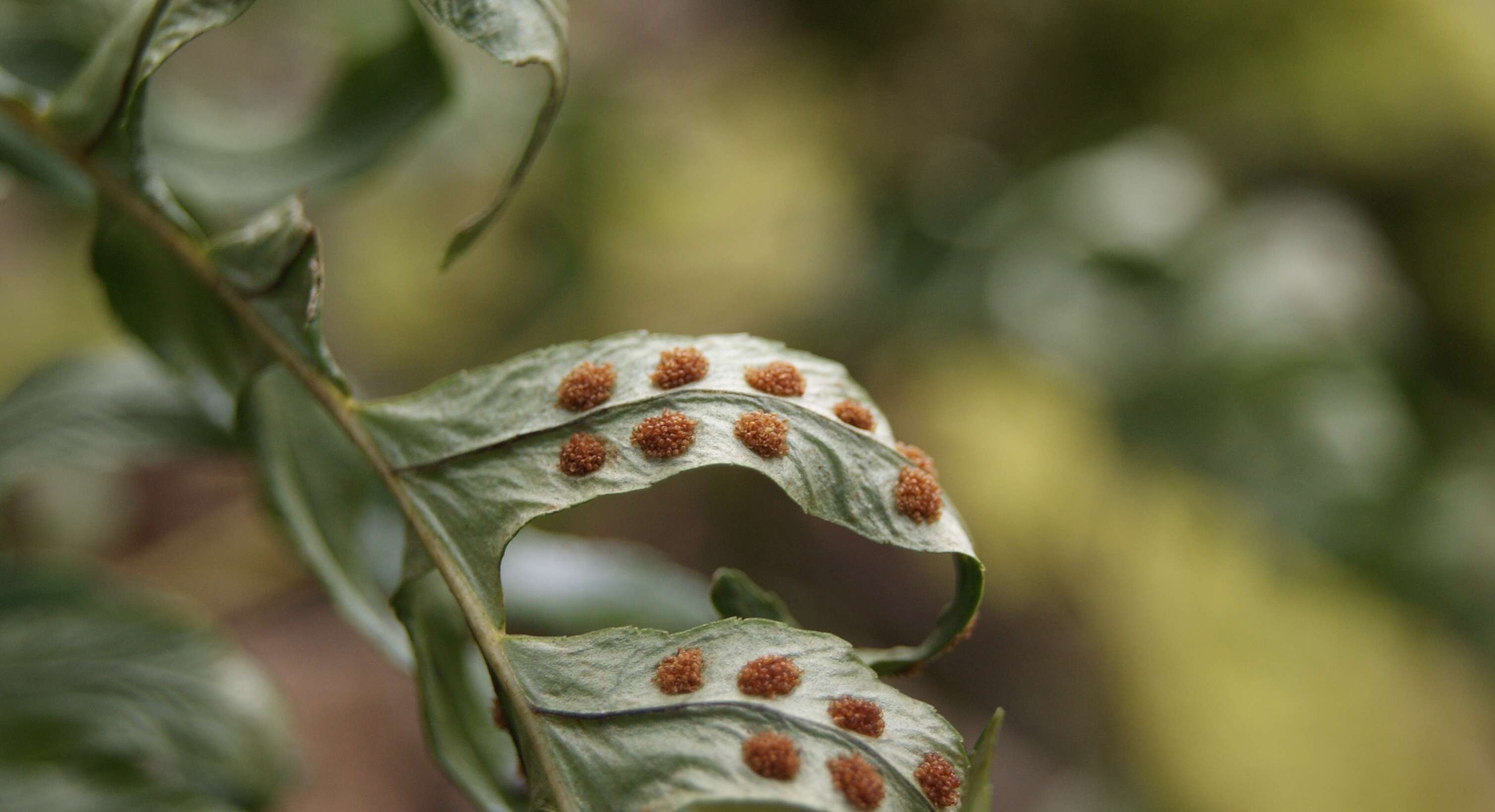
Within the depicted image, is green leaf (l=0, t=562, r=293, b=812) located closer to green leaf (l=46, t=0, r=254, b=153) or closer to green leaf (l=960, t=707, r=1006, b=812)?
green leaf (l=46, t=0, r=254, b=153)

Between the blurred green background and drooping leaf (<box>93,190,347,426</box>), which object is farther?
the blurred green background

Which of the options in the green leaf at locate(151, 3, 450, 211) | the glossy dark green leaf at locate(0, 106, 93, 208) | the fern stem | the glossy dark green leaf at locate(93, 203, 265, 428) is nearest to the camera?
the fern stem

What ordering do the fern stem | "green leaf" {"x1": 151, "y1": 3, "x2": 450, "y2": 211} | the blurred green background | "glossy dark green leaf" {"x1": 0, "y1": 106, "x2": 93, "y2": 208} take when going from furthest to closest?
the blurred green background → "green leaf" {"x1": 151, "y1": 3, "x2": 450, "y2": 211} → "glossy dark green leaf" {"x1": 0, "y1": 106, "x2": 93, "y2": 208} → the fern stem

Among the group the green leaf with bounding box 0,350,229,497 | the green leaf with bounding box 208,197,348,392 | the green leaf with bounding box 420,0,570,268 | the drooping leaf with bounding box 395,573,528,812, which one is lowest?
the green leaf with bounding box 0,350,229,497

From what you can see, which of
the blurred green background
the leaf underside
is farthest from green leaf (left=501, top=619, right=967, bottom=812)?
the blurred green background

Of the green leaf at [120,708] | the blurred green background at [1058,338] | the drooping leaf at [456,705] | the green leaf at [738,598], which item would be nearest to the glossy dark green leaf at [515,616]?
the drooping leaf at [456,705]

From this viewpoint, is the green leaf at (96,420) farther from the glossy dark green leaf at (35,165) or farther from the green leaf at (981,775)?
the green leaf at (981,775)
